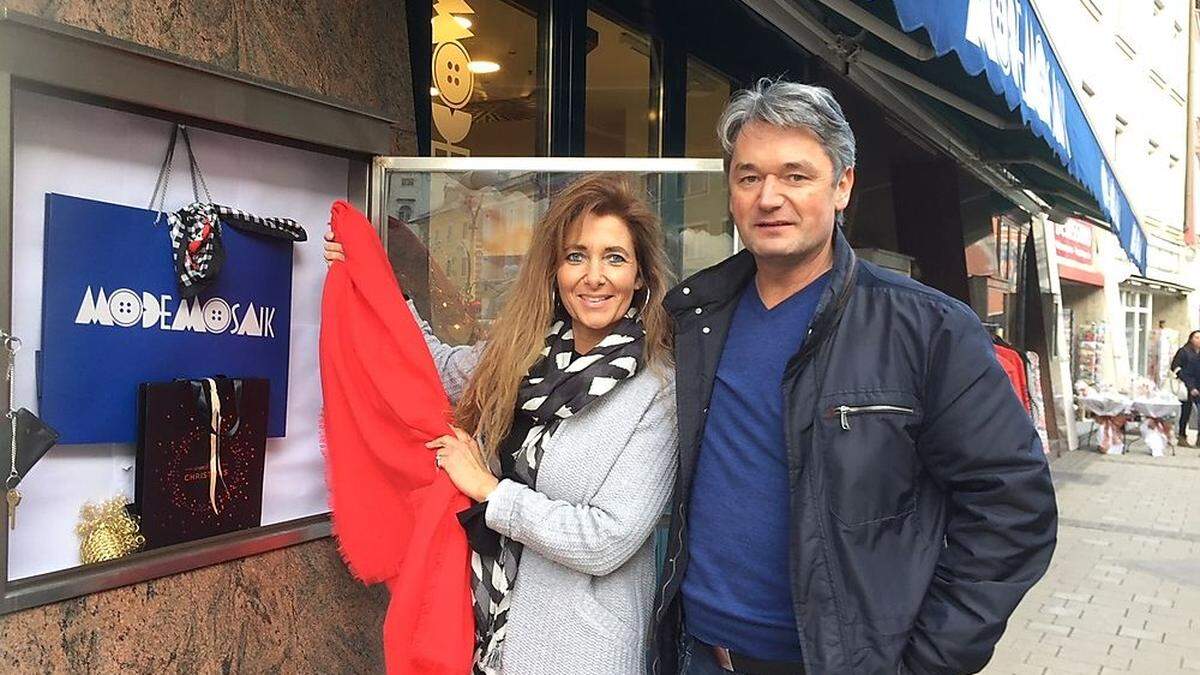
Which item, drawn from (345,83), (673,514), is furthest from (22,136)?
(673,514)

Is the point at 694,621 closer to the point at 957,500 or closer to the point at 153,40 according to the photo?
the point at 957,500

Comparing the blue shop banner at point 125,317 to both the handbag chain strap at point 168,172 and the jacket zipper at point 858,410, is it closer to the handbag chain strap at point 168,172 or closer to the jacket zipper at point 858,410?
the handbag chain strap at point 168,172

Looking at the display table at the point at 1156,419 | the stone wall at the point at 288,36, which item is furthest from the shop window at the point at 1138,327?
the stone wall at the point at 288,36

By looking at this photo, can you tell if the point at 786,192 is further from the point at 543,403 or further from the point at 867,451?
the point at 543,403

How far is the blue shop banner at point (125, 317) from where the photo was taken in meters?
2.22

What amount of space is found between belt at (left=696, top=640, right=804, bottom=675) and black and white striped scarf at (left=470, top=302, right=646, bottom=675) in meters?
0.51

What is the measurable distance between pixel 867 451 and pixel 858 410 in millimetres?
78

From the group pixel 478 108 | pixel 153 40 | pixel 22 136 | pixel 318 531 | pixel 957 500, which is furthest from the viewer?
pixel 478 108

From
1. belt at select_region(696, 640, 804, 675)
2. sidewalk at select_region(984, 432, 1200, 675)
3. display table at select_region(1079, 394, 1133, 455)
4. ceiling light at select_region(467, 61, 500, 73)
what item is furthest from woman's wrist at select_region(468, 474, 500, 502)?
display table at select_region(1079, 394, 1133, 455)

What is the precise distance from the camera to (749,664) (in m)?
1.88

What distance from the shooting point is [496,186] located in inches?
124

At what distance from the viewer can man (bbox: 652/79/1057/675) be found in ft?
5.60

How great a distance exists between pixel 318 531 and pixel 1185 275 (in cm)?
2933

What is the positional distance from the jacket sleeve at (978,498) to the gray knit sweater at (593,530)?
1.91ft
